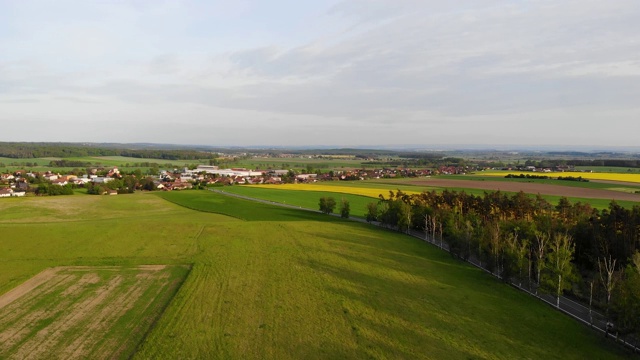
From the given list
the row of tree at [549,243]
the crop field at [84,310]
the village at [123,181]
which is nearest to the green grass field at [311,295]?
the crop field at [84,310]

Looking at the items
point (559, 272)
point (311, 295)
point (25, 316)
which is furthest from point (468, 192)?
point (25, 316)

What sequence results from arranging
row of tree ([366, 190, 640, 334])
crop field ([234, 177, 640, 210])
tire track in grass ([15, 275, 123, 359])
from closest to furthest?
Answer: 1. tire track in grass ([15, 275, 123, 359])
2. row of tree ([366, 190, 640, 334])
3. crop field ([234, 177, 640, 210])

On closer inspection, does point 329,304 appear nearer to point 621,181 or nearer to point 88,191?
point 88,191

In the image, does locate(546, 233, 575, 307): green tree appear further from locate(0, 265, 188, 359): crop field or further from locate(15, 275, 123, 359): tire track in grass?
locate(15, 275, 123, 359): tire track in grass

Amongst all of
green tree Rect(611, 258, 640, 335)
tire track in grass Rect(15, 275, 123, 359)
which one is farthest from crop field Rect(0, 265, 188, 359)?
green tree Rect(611, 258, 640, 335)

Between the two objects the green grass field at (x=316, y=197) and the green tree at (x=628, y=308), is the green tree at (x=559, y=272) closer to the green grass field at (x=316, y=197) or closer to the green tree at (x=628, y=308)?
the green tree at (x=628, y=308)

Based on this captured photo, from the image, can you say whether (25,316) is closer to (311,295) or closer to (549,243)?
(311,295)
